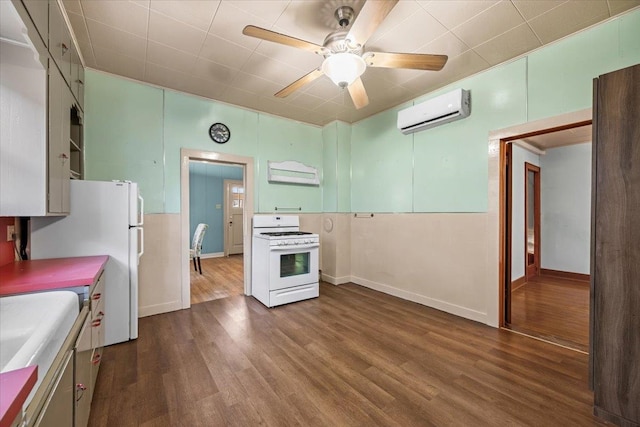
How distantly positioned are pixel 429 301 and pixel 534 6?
3.03 meters

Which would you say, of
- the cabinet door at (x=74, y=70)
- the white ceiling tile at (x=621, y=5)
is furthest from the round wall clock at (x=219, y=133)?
the white ceiling tile at (x=621, y=5)

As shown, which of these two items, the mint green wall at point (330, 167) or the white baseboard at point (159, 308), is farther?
the mint green wall at point (330, 167)

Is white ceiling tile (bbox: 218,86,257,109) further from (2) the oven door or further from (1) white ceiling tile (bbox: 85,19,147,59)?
(2) the oven door

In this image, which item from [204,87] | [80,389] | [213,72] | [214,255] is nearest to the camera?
[80,389]

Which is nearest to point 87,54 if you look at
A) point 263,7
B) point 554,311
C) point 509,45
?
point 263,7

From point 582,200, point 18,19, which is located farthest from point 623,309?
point 582,200

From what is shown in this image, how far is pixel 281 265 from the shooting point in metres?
3.45

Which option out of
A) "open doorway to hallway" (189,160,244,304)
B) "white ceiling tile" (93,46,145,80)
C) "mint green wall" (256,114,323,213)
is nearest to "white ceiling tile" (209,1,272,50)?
"white ceiling tile" (93,46,145,80)

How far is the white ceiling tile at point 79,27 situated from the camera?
2.02 m

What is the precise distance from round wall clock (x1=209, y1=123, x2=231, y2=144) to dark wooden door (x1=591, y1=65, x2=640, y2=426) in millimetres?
3660

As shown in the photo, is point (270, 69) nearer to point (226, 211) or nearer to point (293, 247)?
point (293, 247)

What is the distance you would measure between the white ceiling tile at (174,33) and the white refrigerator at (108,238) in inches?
53.0

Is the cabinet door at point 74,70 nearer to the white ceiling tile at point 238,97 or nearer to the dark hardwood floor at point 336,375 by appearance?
the white ceiling tile at point 238,97

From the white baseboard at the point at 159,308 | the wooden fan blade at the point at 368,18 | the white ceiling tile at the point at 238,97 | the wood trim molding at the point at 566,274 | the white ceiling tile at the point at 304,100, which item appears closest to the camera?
the wooden fan blade at the point at 368,18
